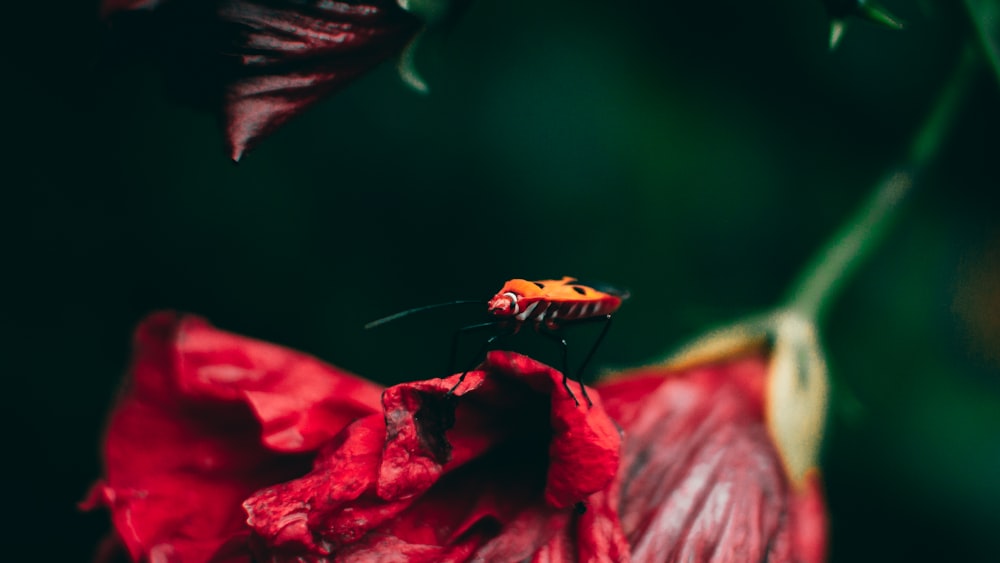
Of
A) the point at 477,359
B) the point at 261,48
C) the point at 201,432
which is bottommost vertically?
the point at 201,432

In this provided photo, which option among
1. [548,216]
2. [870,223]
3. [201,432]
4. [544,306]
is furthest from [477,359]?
[870,223]

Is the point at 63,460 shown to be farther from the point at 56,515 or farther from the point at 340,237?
the point at 340,237

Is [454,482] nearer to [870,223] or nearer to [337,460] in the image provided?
[337,460]

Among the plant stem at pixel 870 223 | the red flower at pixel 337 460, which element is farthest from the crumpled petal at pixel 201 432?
the plant stem at pixel 870 223

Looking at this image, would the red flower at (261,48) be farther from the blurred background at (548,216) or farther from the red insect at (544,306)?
the blurred background at (548,216)

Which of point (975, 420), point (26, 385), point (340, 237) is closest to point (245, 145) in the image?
point (340, 237)

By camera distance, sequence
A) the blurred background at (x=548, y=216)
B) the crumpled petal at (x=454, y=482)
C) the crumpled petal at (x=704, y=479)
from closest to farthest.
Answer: the crumpled petal at (x=454, y=482) < the crumpled petal at (x=704, y=479) < the blurred background at (x=548, y=216)

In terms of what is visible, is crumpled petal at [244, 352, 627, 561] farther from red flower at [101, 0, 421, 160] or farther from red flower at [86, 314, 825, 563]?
red flower at [101, 0, 421, 160]
